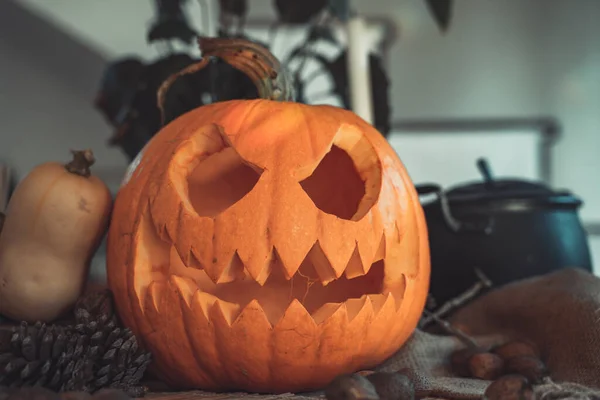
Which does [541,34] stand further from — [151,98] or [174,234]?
[174,234]

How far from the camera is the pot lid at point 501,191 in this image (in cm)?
97

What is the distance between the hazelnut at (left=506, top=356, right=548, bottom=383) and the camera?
0.66m

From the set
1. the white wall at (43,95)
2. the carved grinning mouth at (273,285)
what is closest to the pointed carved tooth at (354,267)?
the carved grinning mouth at (273,285)

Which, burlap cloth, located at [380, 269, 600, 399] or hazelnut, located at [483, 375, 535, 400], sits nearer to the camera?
hazelnut, located at [483, 375, 535, 400]

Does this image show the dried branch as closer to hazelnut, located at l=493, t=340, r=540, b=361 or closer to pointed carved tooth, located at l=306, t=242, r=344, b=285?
hazelnut, located at l=493, t=340, r=540, b=361

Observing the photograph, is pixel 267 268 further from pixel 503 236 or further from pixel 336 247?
pixel 503 236

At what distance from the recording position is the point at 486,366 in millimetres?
682

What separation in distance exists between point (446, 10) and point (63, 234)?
3.18 feet

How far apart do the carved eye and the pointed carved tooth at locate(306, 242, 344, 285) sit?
0.30 feet

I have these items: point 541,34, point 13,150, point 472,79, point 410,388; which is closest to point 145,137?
point 13,150

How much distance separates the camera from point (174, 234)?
59 centimetres

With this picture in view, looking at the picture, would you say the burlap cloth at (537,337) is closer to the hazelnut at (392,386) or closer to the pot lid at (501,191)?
the hazelnut at (392,386)

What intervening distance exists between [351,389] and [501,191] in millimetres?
664

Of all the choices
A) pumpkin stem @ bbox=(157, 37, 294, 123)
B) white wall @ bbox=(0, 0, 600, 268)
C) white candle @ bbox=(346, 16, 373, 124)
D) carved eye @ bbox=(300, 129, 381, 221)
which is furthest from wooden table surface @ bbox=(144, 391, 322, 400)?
white wall @ bbox=(0, 0, 600, 268)
